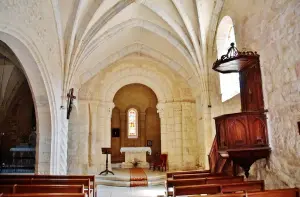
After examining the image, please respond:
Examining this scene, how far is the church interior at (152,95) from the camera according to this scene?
4.82 meters

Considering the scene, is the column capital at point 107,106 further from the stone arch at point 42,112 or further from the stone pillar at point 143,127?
the stone arch at point 42,112

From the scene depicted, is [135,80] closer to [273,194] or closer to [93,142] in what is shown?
[93,142]

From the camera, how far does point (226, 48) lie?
8.84m

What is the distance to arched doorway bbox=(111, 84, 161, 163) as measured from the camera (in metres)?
15.3

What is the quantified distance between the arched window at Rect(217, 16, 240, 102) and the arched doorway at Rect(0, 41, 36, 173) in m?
8.36

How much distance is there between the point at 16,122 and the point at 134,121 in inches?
250

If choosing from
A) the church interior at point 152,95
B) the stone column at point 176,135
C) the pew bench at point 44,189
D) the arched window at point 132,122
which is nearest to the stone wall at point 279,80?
the church interior at point 152,95

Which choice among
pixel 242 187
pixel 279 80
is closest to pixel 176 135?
pixel 279 80

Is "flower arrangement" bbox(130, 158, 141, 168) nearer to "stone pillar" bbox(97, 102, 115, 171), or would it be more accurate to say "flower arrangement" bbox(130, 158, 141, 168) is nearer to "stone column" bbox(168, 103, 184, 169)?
"stone pillar" bbox(97, 102, 115, 171)

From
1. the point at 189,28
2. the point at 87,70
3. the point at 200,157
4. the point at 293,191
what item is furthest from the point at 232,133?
the point at 87,70

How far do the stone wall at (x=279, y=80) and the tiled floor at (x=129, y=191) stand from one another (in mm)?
3161

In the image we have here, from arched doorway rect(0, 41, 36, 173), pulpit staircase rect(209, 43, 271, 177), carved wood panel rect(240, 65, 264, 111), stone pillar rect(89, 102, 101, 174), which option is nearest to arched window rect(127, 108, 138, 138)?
stone pillar rect(89, 102, 101, 174)

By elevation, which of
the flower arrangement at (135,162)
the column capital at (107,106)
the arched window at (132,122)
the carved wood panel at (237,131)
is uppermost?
the column capital at (107,106)

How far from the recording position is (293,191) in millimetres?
3607
